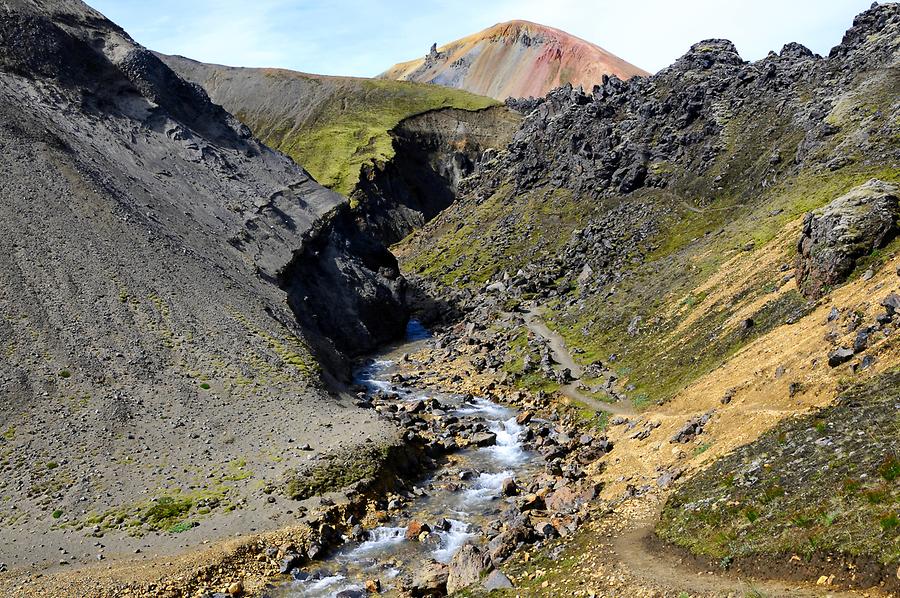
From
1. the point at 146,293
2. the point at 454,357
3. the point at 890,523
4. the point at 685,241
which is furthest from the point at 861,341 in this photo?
the point at 685,241

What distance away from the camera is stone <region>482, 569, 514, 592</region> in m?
27.8

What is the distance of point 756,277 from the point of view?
58156mm

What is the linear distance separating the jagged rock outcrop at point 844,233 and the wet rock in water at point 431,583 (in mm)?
31075

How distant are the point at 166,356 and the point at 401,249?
98.5 metres

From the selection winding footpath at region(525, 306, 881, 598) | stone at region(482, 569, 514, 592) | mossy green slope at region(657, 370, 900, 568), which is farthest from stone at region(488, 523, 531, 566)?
mossy green slope at region(657, 370, 900, 568)

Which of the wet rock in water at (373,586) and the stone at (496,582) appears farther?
the wet rock in water at (373,586)

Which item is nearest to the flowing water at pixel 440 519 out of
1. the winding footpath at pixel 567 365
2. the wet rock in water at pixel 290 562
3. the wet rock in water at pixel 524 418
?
the wet rock in water at pixel 524 418

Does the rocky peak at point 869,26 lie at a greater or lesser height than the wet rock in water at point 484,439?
greater

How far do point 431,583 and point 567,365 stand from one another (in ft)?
130

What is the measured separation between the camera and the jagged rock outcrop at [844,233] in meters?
43.9

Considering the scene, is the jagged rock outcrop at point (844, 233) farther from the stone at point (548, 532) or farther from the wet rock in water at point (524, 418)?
the stone at point (548, 532)

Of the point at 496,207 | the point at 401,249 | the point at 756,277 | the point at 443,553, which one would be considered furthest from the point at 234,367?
the point at 401,249

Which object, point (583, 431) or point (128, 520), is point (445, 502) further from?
point (128, 520)

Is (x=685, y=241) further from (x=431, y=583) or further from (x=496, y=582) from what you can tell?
(x=496, y=582)
